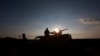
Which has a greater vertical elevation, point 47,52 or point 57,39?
point 57,39

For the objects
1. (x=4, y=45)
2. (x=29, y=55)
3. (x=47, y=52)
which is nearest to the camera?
(x=29, y=55)

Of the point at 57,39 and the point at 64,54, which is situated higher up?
the point at 57,39

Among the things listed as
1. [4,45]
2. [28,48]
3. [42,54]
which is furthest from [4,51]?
[42,54]

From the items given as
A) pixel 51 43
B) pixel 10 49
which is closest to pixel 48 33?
pixel 51 43

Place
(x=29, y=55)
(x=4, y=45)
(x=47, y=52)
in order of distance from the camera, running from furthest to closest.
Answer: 1. (x=4, y=45)
2. (x=47, y=52)
3. (x=29, y=55)

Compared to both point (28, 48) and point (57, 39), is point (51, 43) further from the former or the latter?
point (28, 48)

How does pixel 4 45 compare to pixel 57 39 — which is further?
pixel 4 45

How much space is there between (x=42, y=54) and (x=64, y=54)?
2.20m

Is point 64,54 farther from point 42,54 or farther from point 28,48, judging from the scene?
point 28,48

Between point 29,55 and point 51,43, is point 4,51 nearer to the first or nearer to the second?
point 29,55

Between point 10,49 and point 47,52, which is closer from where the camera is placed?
point 47,52

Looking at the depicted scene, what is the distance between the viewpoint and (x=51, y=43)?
63.3 ft

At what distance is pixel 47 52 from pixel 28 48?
78.7 inches

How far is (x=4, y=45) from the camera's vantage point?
69.2 ft
